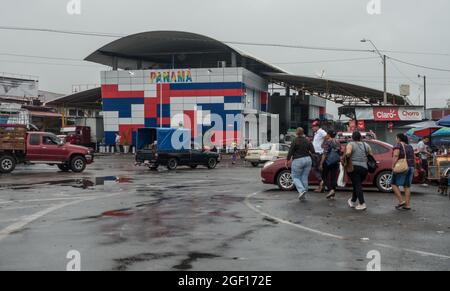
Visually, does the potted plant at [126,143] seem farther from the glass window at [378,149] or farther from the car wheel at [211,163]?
the glass window at [378,149]

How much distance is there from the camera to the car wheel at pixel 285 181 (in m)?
15.2

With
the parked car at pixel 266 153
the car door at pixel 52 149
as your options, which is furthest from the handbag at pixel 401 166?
the parked car at pixel 266 153

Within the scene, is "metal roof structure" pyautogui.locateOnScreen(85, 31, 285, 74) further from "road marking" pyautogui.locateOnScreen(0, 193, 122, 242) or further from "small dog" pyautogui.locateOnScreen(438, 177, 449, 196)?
"road marking" pyautogui.locateOnScreen(0, 193, 122, 242)

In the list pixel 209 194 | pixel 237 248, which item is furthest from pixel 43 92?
pixel 237 248

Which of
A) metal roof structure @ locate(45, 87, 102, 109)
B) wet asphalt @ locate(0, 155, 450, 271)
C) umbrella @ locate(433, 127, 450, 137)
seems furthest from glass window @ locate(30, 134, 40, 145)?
metal roof structure @ locate(45, 87, 102, 109)

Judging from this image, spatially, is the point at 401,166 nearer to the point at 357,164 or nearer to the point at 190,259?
the point at 357,164

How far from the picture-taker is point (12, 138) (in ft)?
77.5

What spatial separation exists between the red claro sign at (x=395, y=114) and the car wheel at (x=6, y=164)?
30.3 meters

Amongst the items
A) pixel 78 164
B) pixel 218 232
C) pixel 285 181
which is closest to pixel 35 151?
pixel 78 164

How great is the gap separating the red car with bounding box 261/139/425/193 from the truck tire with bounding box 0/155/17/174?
13.5m

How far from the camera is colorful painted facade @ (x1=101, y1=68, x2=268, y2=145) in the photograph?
47631 mm

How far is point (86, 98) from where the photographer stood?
60156 mm

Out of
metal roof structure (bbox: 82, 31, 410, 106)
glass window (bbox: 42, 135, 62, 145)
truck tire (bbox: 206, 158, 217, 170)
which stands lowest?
truck tire (bbox: 206, 158, 217, 170)

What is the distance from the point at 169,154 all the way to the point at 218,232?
18775mm
